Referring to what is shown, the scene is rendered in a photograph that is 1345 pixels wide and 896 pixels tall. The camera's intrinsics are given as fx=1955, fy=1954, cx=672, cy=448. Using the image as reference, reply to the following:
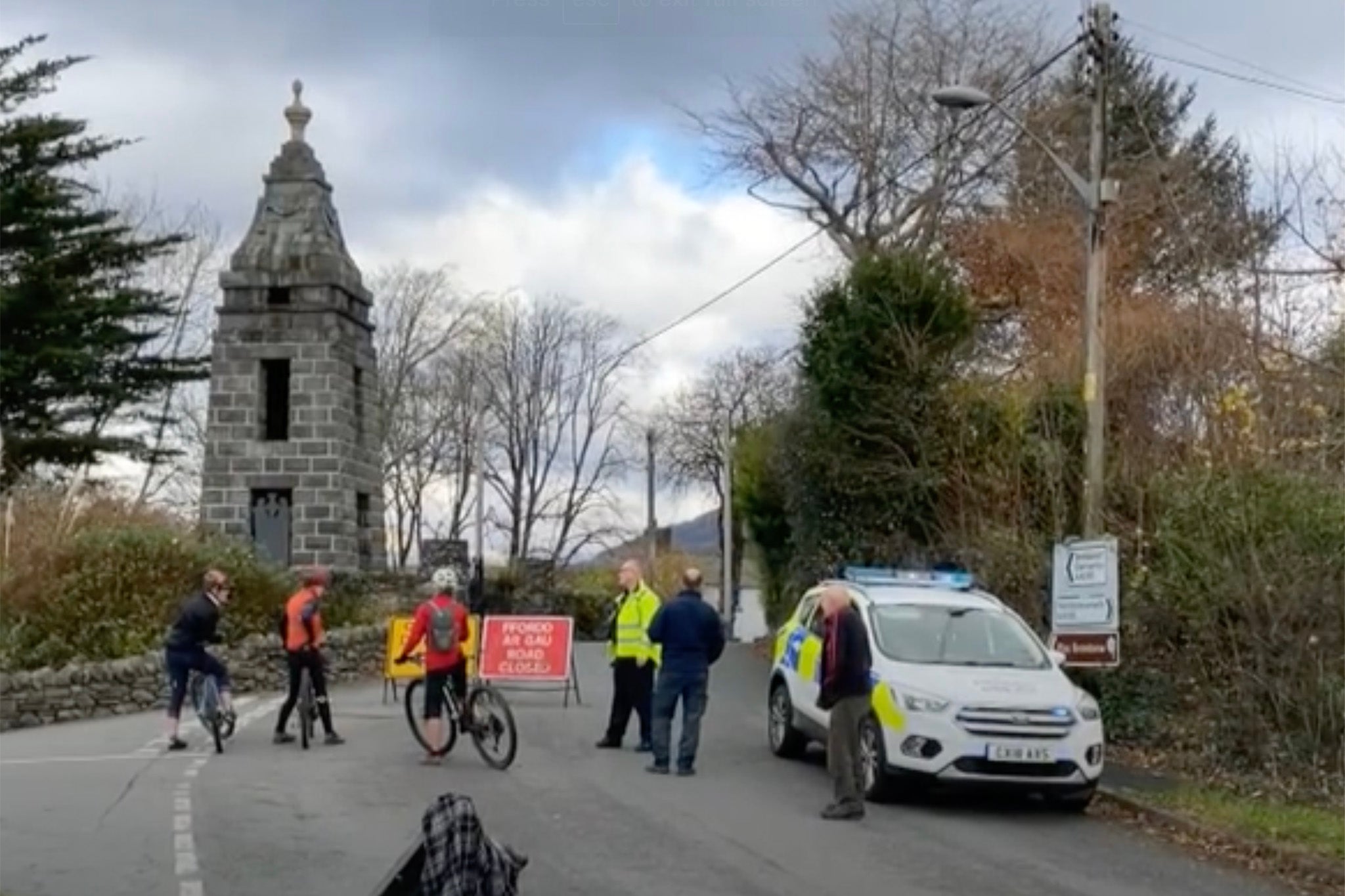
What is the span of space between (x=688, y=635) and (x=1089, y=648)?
3873 mm

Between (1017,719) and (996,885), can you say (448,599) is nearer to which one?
(1017,719)

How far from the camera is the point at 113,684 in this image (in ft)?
81.4

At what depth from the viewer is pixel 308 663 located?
749 inches

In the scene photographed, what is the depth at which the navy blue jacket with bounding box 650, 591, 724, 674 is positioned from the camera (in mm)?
16750

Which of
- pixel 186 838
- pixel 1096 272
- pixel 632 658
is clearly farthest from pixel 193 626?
pixel 1096 272

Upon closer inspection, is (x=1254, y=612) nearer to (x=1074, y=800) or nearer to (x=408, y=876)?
(x=1074, y=800)

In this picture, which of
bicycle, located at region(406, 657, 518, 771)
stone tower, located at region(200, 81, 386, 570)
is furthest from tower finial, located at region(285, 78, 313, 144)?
bicycle, located at region(406, 657, 518, 771)

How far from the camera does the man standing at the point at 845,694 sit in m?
14.4

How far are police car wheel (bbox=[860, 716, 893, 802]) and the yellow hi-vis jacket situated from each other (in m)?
3.40

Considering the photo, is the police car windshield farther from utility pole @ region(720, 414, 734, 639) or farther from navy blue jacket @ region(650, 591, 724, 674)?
utility pole @ region(720, 414, 734, 639)

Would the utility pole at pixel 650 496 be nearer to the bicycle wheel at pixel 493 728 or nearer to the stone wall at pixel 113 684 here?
the stone wall at pixel 113 684

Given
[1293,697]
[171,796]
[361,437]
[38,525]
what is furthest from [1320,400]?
[361,437]

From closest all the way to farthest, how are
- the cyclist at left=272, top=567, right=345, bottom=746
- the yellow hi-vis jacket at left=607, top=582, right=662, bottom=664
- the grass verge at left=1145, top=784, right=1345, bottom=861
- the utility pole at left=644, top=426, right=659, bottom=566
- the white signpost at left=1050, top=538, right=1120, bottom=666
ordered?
the grass verge at left=1145, top=784, right=1345, bottom=861 < the white signpost at left=1050, top=538, right=1120, bottom=666 < the yellow hi-vis jacket at left=607, top=582, right=662, bottom=664 < the cyclist at left=272, top=567, right=345, bottom=746 < the utility pole at left=644, top=426, right=659, bottom=566

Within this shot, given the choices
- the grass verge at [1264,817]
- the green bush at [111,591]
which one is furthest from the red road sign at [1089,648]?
the green bush at [111,591]
